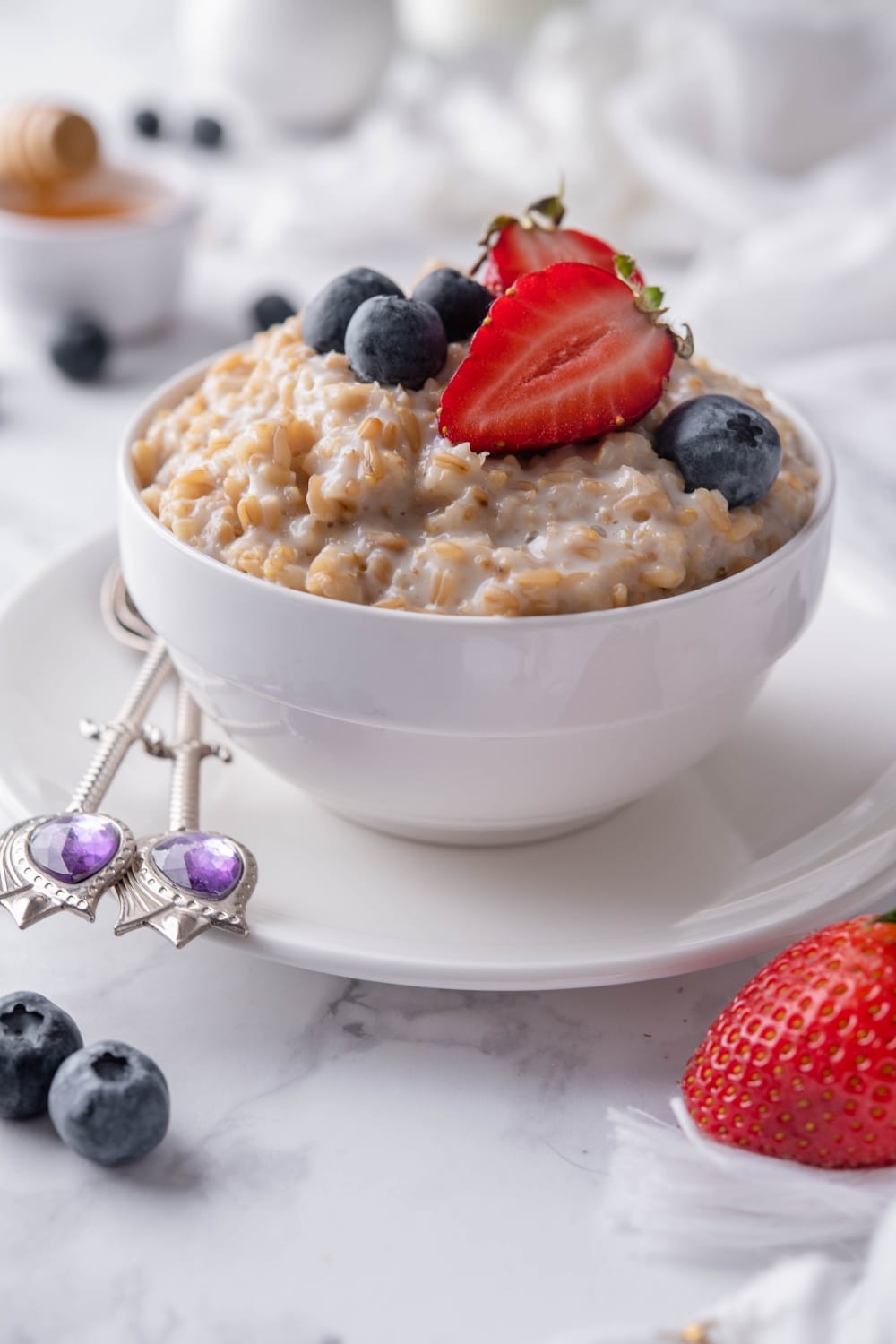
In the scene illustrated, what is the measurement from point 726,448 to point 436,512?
0.97ft

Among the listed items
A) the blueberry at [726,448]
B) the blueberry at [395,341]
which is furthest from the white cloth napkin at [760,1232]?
the blueberry at [395,341]

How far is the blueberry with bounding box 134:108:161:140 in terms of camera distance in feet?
14.2

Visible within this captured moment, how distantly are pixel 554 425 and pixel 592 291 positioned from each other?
0.16 m

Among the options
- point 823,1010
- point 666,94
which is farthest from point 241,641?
point 666,94

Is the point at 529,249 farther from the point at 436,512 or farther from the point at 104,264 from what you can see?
the point at 104,264

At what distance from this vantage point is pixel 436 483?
4.66 ft

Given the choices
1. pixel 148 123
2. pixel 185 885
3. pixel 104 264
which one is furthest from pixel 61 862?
pixel 148 123

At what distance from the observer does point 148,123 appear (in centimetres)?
434

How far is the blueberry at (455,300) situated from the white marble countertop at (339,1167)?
28.0 inches

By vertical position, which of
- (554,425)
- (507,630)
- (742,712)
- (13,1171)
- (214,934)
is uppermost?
(554,425)

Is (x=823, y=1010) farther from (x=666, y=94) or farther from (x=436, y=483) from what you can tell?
(x=666, y=94)

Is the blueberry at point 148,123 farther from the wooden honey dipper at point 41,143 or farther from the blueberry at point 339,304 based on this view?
the blueberry at point 339,304

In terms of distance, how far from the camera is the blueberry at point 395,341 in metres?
1.48

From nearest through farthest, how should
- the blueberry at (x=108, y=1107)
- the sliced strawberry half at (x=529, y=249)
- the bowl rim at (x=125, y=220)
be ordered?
1. the blueberry at (x=108, y=1107)
2. the sliced strawberry half at (x=529, y=249)
3. the bowl rim at (x=125, y=220)
